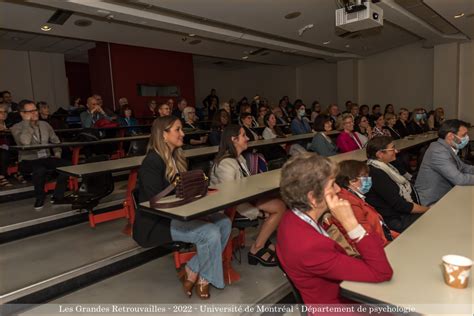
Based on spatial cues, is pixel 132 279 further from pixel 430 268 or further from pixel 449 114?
pixel 449 114

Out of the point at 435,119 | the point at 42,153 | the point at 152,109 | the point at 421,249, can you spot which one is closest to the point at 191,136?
the point at 152,109

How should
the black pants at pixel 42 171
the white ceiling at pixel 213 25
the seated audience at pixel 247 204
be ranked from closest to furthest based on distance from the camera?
the seated audience at pixel 247 204
the black pants at pixel 42 171
the white ceiling at pixel 213 25

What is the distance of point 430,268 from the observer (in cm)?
129

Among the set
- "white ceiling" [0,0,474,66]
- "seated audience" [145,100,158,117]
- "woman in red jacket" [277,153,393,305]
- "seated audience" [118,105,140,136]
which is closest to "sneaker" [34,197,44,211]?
"white ceiling" [0,0,474,66]

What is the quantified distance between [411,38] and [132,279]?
9.67 meters

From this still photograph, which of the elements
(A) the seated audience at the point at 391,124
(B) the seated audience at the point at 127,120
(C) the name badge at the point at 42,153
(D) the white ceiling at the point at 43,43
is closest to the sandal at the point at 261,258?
(C) the name badge at the point at 42,153

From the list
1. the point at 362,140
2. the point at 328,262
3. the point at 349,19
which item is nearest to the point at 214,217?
the point at 328,262

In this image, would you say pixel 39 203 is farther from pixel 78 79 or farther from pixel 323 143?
pixel 78 79

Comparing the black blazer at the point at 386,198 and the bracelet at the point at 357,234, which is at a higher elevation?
the bracelet at the point at 357,234

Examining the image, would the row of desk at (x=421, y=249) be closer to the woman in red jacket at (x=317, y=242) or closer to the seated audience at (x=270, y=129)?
the woman in red jacket at (x=317, y=242)

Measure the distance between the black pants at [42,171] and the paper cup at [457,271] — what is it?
3447 millimetres

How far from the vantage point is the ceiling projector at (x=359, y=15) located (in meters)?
4.63

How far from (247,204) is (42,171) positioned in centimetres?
236

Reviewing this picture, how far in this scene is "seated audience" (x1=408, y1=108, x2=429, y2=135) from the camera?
705 cm
